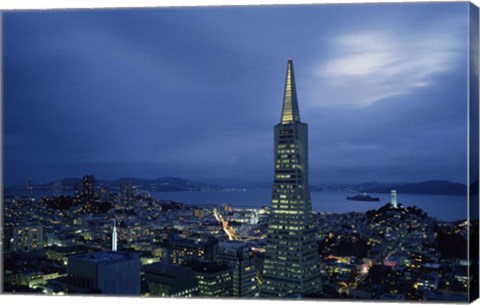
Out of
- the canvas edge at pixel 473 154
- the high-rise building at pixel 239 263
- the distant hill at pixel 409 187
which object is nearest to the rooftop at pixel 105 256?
the high-rise building at pixel 239 263

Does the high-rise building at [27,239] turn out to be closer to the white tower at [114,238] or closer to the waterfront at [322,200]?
the white tower at [114,238]

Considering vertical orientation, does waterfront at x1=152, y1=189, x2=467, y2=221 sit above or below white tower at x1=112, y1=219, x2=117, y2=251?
above

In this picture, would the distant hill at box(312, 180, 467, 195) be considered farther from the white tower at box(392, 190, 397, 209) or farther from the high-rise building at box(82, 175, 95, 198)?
the high-rise building at box(82, 175, 95, 198)

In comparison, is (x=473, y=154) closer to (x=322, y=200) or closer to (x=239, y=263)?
(x=322, y=200)

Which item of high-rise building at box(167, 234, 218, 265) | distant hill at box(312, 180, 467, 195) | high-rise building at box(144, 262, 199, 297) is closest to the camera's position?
distant hill at box(312, 180, 467, 195)

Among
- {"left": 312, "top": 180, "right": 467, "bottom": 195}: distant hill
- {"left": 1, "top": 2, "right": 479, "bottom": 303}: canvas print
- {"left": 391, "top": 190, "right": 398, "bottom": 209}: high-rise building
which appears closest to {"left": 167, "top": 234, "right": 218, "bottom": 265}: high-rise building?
{"left": 1, "top": 2, "right": 479, "bottom": 303}: canvas print

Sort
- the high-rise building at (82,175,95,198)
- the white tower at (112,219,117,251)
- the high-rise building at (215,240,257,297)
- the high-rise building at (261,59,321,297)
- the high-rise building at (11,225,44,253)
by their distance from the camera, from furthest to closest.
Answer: the white tower at (112,219,117,251) < the high-rise building at (82,175,95,198) < the high-rise building at (261,59,321,297) < the high-rise building at (11,225,44,253) < the high-rise building at (215,240,257,297)

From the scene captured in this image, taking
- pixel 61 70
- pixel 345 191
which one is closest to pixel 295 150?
pixel 345 191
